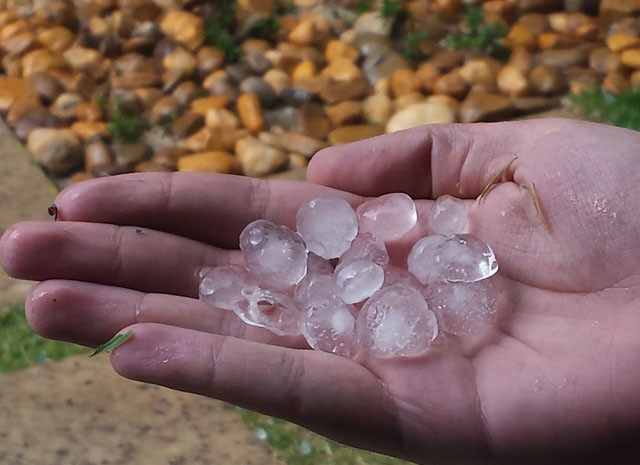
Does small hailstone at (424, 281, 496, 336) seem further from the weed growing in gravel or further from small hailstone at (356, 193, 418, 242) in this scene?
the weed growing in gravel

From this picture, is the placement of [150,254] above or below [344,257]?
above

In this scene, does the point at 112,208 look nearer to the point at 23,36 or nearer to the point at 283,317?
the point at 283,317

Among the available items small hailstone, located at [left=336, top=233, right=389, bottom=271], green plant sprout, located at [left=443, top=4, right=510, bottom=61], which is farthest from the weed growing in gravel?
small hailstone, located at [left=336, top=233, right=389, bottom=271]

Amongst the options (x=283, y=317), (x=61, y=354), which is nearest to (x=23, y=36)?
(x=61, y=354)

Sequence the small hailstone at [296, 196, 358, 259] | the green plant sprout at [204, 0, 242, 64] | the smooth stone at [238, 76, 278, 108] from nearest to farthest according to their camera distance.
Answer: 1. the small hailstone at [296, 196, 358, 259]
2. the smooth stone at [238, 76, 278, 108]
3. the green plant sprout at [204, 0, 242, 64]

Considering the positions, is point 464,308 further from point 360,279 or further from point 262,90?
point 262,90

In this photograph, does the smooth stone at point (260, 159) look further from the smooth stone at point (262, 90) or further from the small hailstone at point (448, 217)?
the small hailstone at point (448, 217)

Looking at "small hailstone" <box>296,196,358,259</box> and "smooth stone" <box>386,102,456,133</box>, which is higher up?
"small hailstone" <box>296,196,358,259</box>
